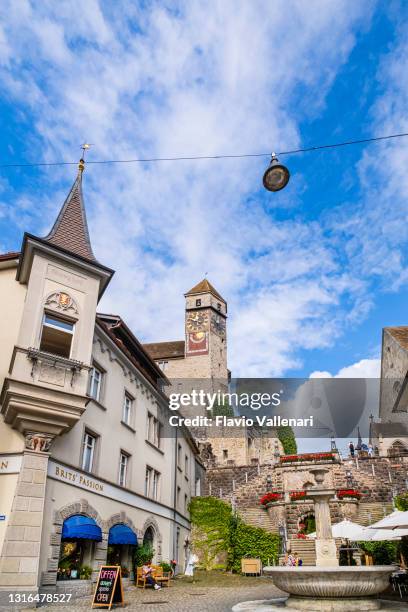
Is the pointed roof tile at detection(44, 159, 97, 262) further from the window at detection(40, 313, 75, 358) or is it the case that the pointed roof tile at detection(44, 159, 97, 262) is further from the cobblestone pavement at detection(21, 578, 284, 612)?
the cobblestone pavement at detection(21, 578, 284, 612)

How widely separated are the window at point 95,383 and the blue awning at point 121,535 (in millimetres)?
4530

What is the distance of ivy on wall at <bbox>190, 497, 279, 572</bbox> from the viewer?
27.0 metres

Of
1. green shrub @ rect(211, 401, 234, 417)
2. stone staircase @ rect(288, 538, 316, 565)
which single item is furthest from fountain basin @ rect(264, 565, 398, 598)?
green shrub @ rect(211, 401, 234, 417)

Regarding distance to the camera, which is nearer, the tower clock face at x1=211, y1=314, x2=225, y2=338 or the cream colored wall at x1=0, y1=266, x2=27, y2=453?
the cream colored wall at x1=0, y1=266, x2=27, y2=453

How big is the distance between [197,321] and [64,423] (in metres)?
57.7

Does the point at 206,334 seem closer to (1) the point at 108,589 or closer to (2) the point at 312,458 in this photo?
(2) the point at 312,458

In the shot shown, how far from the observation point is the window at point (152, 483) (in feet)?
69.3

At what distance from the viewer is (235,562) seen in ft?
88.5

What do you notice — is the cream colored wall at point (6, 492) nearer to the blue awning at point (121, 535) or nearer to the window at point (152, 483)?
the blue awning at point (121, 535)

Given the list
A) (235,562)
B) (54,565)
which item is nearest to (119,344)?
(54,565)

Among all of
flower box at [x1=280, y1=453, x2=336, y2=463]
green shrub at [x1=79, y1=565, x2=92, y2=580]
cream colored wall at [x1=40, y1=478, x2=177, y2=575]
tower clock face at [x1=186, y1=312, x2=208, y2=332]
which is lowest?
green shrub at [x1=79, y1=565, x2=92, y2=580]

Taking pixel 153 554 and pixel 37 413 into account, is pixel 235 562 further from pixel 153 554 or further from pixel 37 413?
pixel 37 413

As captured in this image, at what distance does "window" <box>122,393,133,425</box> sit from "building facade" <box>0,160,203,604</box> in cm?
4

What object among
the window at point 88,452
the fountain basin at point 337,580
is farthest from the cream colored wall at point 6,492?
the fountain basin at point 337,580
